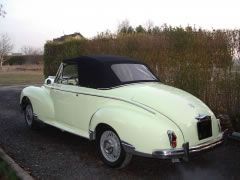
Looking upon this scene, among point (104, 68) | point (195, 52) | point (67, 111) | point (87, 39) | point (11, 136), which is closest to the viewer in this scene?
point (104, 68)

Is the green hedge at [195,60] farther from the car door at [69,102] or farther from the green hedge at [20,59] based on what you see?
the green hedge at [20,59]

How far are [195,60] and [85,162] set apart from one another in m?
4.21

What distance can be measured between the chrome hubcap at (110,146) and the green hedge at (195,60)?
3.45 m

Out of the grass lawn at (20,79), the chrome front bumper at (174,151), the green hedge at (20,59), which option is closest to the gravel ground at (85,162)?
the chrome front bumper at (174,151)

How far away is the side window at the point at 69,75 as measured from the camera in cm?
740

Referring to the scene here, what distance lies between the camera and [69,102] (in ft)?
23.7

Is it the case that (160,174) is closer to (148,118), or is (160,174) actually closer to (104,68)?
(148,118)

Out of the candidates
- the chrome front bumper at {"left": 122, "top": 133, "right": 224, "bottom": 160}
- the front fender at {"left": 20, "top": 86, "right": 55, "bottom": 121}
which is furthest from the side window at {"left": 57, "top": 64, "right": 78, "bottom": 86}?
the chrome front bumper at {"left": 122, "top": 133, "right": 224, "bottom": 160}

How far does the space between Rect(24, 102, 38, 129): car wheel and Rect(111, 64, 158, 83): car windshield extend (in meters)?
2.71

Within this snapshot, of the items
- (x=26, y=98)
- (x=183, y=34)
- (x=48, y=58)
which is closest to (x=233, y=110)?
(x=183, y=34)

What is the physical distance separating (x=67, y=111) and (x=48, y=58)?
35.6ft

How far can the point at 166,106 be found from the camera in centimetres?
579

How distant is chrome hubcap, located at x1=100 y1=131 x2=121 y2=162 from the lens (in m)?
6.00

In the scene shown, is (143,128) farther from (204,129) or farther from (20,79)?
(20,79)
